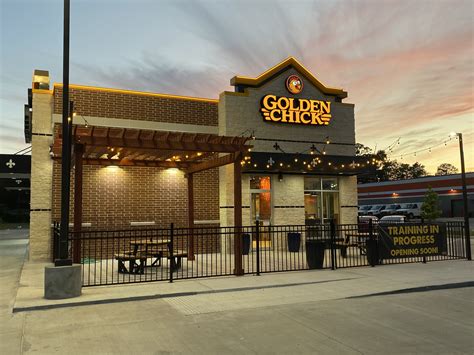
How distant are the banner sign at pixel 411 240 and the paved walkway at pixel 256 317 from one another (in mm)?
2161

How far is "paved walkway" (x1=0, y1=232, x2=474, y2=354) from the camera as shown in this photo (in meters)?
6.09

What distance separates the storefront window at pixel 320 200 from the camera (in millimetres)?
19906

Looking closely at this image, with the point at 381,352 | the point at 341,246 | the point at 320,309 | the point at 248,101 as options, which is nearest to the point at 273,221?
the point at 341,246

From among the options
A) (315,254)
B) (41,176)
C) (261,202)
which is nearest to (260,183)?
(261,202)

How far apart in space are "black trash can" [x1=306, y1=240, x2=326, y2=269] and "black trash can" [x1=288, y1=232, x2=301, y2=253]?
4.38 metres

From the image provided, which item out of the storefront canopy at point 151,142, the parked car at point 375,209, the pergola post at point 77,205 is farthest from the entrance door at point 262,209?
the parked car at point 375,209

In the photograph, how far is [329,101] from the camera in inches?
803

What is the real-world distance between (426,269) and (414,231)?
1.74 meters

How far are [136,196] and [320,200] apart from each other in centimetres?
827

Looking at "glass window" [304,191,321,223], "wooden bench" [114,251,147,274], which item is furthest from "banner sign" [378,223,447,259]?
"wooden bench" [114,251,147,274]

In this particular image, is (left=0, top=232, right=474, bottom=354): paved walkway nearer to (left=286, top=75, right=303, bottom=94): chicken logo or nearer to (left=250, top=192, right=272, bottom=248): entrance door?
(left=250, top=192, right=272, bottom=248): entrance door

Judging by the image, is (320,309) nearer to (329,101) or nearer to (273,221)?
(273,221)

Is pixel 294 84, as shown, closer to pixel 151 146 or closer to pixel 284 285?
pixel 151 146

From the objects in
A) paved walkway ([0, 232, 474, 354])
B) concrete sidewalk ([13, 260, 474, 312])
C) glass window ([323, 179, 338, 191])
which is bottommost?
paved walkway ([0, 232, 474, 354])
